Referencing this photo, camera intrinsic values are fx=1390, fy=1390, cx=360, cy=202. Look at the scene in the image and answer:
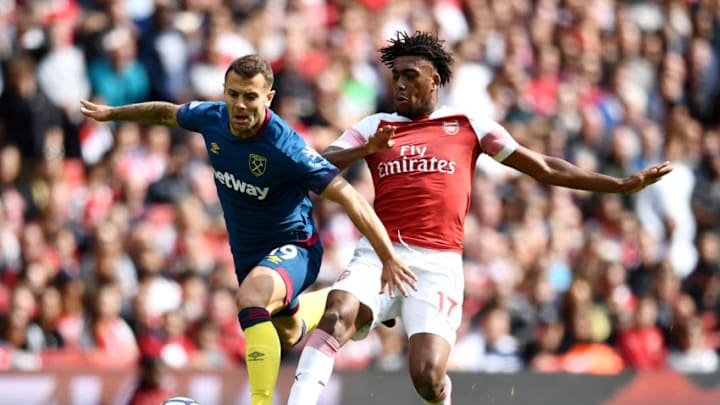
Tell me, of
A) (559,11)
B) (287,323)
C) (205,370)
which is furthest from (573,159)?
(287,323)

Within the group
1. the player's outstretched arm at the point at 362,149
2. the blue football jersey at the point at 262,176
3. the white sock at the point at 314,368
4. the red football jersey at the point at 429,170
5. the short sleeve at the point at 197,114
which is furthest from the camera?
the red football jersey at the point at 429,170

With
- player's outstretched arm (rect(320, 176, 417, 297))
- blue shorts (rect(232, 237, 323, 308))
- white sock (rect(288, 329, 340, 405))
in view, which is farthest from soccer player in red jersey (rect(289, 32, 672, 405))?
player's outstretched arm (rect(320, 176, 417, 297))

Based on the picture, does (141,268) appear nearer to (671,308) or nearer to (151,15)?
(151,15)

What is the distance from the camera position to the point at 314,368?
8.27m

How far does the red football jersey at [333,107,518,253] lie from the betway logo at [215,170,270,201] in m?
0.72

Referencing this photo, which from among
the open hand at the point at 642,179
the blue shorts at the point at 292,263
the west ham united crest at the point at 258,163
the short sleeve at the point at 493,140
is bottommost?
the blue shorts at the point at 292,263

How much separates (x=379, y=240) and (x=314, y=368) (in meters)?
0.87

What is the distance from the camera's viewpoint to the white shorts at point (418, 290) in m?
8.78

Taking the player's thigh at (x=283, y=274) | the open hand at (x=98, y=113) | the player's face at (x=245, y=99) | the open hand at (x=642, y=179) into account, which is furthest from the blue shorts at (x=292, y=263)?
the open hand at (x=642, y=179)

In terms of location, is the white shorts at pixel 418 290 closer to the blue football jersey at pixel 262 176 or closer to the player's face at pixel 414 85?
the blue football jersey at pixel 262 176

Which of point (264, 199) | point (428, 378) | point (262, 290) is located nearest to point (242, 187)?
point (264, 199)

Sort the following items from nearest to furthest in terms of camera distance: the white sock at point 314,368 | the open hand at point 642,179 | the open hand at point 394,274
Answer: the open hand at point 394,274 < the white sock at point 314,368 < the open hand at point 642,179

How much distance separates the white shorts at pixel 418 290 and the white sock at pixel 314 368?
44 centimetres

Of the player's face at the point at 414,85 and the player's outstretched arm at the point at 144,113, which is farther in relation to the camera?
the player's face at the point at 414,85
